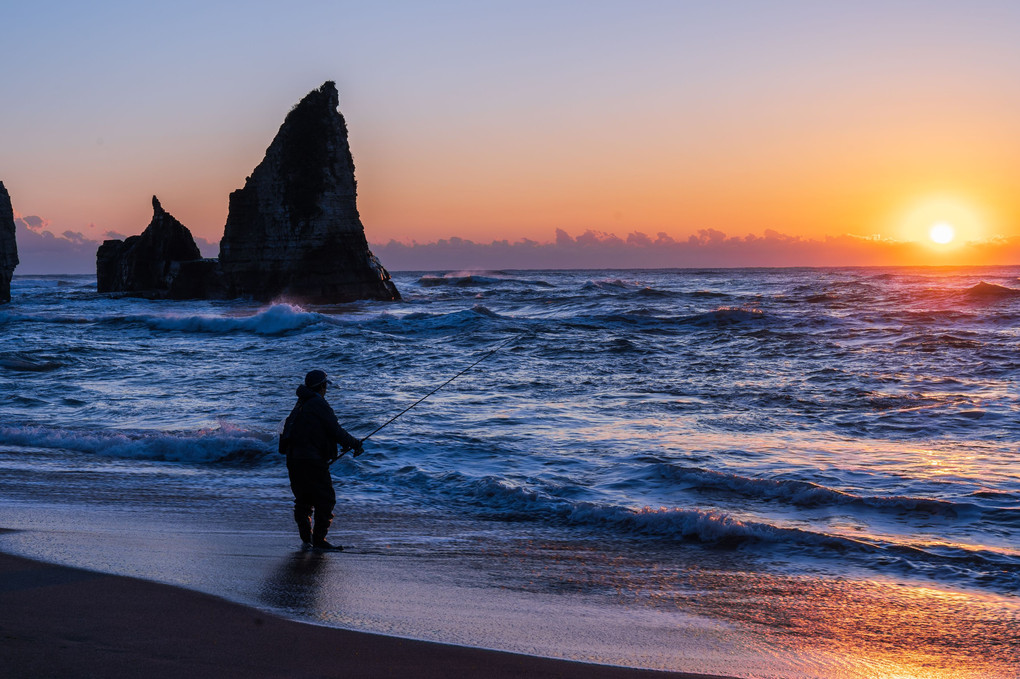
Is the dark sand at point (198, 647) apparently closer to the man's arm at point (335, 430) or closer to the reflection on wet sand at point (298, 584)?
the reflection on wet sand at point (298, 584)

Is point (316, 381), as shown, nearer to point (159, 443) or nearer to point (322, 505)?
point (322, 505)

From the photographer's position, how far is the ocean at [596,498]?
16.0 ft

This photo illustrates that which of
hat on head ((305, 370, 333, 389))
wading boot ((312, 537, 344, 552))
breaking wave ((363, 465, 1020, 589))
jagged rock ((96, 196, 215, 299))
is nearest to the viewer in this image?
breaking wave ((363, 465, 1020, 589))

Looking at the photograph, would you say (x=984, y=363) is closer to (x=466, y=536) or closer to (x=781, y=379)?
(x=781, y=379)

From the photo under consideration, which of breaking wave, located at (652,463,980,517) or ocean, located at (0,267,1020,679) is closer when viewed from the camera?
ocean, located at (0,267,1020,679)

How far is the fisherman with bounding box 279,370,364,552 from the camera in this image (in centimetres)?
652

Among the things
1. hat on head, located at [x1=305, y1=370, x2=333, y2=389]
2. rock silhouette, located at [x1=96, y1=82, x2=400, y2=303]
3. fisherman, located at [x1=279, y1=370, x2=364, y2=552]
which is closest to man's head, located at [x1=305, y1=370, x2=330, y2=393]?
hat on head, located at [x1=305, y1=370, x2=333, y2=389]

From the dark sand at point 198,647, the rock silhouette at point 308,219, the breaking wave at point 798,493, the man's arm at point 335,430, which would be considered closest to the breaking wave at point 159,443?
the man's arm at point 335,430

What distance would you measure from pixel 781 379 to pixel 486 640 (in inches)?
486

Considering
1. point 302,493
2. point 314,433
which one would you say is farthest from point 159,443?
point 314,433

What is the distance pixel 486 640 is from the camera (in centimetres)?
445

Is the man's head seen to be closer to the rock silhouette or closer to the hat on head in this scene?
the hat on head

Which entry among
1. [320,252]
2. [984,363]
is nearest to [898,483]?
[984,363]

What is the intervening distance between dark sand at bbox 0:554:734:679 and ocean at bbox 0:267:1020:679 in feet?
0.74
